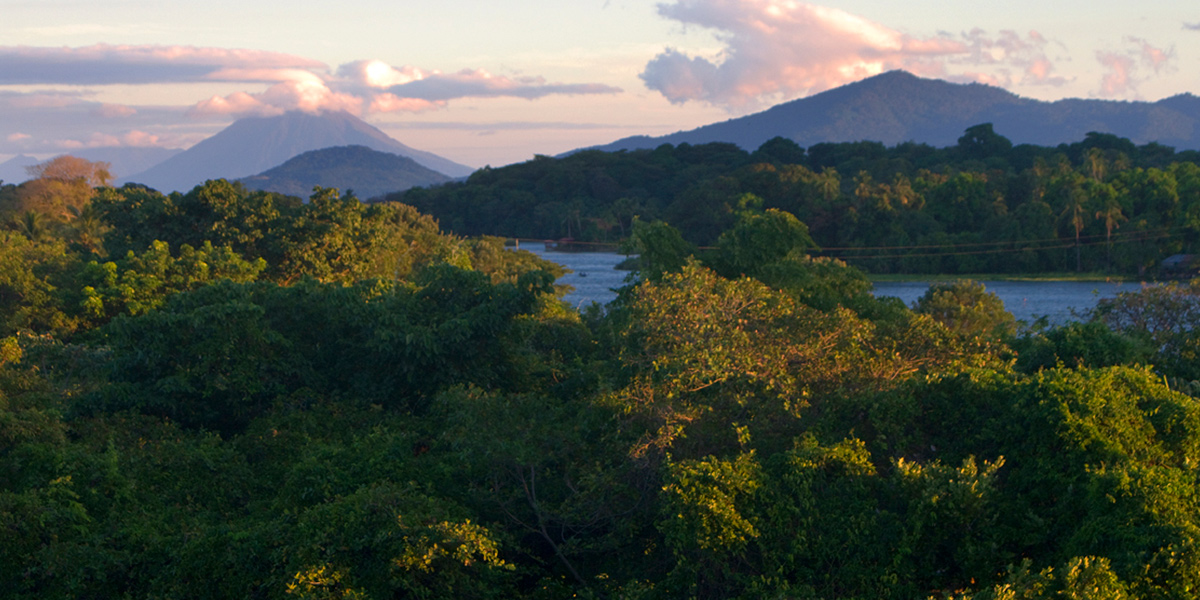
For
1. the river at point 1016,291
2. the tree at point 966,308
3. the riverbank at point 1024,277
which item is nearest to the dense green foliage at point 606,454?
the tree at point 966,308

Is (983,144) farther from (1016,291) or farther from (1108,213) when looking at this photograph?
(1016,291)

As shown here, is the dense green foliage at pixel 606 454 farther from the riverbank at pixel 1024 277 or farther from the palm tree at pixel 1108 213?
the palm tree at pixel 1108 213

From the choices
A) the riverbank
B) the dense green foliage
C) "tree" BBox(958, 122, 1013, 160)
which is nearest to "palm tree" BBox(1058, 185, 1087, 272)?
the riverbank

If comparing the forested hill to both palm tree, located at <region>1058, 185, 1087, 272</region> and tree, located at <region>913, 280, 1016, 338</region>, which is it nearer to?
palm tree, located at <region>1058, 185, 1087, 272</region>

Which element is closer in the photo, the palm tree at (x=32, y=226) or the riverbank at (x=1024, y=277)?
the palm tree at (x=32, y=226)

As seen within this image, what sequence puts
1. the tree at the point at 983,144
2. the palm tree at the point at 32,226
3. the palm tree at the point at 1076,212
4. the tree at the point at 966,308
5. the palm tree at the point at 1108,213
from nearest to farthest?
the tree at the point at 966,308 → the palm tree at the point at 32,226 → the palm tree at the point at 1108,213 → the palm tree at the point at 1076,212 → the tree at the point at 983,144

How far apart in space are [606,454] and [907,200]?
65.6 metres

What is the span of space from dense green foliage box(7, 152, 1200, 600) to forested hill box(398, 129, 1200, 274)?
4830cm

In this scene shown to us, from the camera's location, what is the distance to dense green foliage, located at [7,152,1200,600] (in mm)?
8453

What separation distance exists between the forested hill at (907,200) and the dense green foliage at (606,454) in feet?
158

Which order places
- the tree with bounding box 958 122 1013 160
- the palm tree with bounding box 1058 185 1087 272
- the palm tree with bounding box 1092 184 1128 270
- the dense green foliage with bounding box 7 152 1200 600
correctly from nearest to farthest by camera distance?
the dense green foliage with bounding box 7 152 1200 600
the palm tree with bounding box 1092 184 1128 270
the palm tree with bounding box 1058 185 1087 272
the tree with bounding box 958 122 1013 160

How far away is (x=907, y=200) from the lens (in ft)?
234

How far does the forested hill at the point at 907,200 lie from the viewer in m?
61.5

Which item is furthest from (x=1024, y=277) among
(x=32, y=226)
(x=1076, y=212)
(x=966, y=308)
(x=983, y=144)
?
(x=32, y=226)
